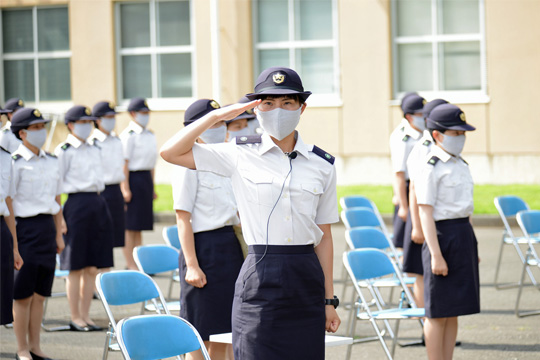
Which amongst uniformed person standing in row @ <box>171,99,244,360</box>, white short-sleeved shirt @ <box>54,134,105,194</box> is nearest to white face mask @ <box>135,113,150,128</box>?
white short-sleeved shirt @ <box>54,134,105,194</box>

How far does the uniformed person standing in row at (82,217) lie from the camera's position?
30.5ft

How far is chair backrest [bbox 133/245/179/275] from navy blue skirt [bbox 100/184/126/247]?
307 centimetres

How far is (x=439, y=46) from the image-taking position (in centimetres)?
2028

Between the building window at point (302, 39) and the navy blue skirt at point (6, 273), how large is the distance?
14.2 m

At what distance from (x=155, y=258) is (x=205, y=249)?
157cm

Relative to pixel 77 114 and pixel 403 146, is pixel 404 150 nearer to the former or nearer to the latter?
pixel 403 146

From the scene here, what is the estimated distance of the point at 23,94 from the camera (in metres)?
23.1

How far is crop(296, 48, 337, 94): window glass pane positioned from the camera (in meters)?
20.9

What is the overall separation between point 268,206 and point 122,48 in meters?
18.1

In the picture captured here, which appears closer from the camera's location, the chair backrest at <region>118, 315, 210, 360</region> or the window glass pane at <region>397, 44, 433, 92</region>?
the chair backrest at <region>118, 315, 210, 360</region>

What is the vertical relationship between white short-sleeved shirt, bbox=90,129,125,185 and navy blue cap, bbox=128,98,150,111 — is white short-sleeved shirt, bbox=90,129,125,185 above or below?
below

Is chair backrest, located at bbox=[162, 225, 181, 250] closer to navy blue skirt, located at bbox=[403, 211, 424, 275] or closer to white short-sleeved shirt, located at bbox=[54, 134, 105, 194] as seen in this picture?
white short-sleeved shirt, located at bbox=[54, 134, 105, 194]

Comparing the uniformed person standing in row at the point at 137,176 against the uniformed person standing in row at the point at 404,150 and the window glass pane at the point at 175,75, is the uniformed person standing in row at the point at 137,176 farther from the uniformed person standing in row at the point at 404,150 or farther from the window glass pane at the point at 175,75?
the window glass pane at the point at 175,75

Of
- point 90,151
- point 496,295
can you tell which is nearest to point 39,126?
point 90,151
